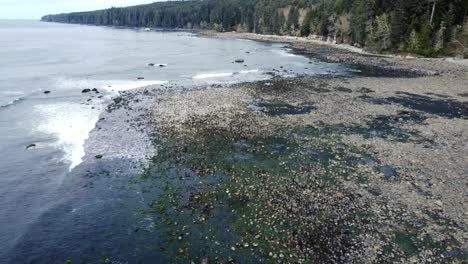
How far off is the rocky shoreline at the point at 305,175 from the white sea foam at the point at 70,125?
3.92 meters

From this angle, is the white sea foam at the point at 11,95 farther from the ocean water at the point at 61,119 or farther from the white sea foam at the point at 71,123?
the white sea foam at the point at 71,123

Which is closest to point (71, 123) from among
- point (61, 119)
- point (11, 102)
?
point (61, 119)

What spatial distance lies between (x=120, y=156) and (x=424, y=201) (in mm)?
27828

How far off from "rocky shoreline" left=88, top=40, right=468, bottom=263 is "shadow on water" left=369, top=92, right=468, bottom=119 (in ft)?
0.84

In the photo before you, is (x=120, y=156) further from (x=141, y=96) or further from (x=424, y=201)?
(x=424, y=201)

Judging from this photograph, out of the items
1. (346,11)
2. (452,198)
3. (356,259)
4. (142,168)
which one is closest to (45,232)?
(142,168)

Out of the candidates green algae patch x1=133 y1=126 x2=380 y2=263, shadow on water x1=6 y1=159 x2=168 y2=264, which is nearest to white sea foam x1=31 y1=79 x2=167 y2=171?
shadow on water x1=6 y1=159 x2=168 y2=264

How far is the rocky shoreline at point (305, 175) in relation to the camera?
69.8 feet

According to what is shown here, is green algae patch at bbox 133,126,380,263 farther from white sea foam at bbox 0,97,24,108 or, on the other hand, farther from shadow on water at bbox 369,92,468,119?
white sea foam at bbox 0,97,24,108

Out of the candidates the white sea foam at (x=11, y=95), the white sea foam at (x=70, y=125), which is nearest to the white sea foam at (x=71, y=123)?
the white sea foam at (x=70, y=125)

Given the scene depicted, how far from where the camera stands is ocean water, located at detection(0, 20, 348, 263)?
22.7m

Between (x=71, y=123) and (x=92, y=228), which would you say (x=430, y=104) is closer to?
(x=92, y=228)

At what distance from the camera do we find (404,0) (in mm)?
94375

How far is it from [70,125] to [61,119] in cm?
336
